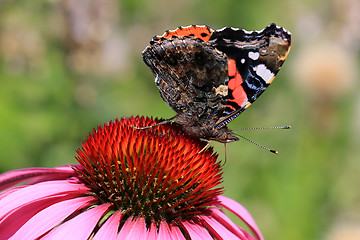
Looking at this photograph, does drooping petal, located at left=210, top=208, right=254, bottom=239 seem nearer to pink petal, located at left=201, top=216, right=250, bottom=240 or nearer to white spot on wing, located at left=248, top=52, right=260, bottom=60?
pink petal, located at left=201, top=216, right=250, bottom=240

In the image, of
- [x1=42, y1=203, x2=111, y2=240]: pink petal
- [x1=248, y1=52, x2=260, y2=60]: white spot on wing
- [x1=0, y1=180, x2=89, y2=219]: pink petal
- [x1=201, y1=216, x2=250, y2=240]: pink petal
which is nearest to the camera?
[x1=42, y1=203, x2=111, y2=240]: pink petal

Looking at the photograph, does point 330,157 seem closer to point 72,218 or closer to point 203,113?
point 203,113

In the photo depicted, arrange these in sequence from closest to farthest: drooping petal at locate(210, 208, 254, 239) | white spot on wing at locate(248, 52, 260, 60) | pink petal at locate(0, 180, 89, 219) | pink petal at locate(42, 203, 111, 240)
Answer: pink petal at locate(42, 203, 111, 240)
pink petal at locate(0, 180, 89, 219)
drooping petal at locate(210, 208, 254, 239)
white spot on wing at locate(248, 52, 260, 60)

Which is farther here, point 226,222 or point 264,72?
point 264,72

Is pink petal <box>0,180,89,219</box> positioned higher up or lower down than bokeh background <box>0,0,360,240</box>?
lower down

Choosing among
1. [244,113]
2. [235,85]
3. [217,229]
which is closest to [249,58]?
[235,85]

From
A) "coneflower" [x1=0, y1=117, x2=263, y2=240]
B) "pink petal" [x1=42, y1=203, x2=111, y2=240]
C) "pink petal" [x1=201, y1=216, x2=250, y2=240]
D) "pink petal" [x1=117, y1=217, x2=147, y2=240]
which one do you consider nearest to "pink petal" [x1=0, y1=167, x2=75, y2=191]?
"coneflower" [x1=0, y1=117, x2=263, y2=240]

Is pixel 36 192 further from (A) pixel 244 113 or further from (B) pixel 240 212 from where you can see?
(A) pixel 244 113
